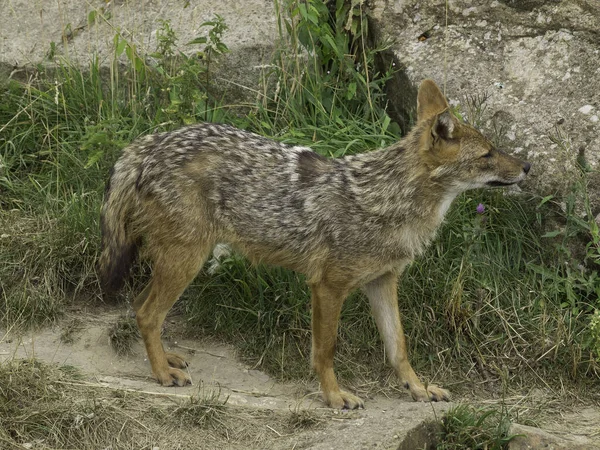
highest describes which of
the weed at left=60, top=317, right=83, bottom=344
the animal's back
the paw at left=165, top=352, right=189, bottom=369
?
the animal's back

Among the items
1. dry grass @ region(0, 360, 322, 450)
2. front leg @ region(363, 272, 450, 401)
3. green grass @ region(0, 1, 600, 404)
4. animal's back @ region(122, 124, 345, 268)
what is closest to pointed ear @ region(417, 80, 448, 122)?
animal's back @ region(122, 124, 345, 268)

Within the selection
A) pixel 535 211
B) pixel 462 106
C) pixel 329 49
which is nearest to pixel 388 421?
pixel 535 211

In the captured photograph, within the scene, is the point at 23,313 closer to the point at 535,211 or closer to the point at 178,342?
the point at 178,342

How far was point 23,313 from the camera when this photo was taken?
6383 millimetres

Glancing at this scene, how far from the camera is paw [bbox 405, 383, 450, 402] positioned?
591 cm

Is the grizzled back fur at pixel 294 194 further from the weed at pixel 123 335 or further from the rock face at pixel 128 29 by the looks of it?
the rock face at pixel 128 29

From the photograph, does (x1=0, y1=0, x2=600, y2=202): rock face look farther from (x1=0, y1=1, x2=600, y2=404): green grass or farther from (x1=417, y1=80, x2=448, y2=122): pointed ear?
(x1=417, y1=80, x2=448, y2=122): pointed ear

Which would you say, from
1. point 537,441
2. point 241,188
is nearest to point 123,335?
point 241,188

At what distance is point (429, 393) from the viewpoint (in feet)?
19.5

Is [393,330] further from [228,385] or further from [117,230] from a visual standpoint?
[117,230]

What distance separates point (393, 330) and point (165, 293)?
4.46ft

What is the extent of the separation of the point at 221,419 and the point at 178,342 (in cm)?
112

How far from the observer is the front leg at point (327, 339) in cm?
579

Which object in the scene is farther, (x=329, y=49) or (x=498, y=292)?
(x=329, y=49)
